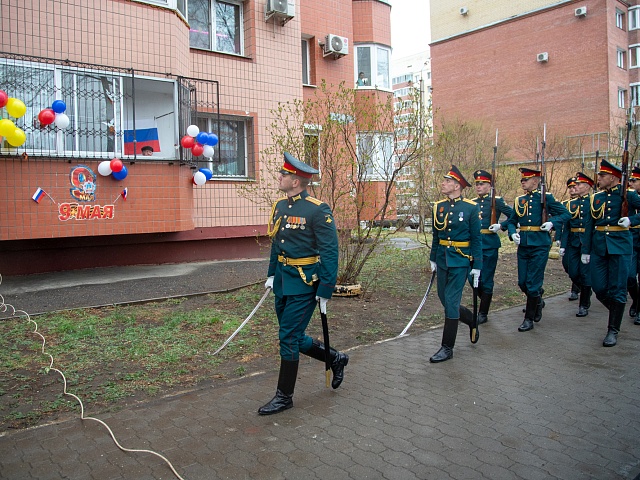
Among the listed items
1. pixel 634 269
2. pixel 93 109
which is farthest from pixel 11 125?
pixel 634 269

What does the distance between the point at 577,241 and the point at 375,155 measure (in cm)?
373

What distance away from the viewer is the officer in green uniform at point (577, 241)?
28.1 feet

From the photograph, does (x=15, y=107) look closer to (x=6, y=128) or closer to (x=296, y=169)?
(x=6, y=128)

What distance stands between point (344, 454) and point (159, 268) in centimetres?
926

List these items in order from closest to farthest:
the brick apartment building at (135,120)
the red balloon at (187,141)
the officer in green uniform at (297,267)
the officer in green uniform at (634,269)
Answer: the officer in green uniform at (297,267)
the officer in green uniform at (634,269)
the brick apartment building at (135,120)
the red balloon at (187,141)

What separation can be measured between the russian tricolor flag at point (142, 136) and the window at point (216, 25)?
2991 millimetres

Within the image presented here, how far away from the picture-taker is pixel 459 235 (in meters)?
6.26

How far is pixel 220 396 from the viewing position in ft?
16.2

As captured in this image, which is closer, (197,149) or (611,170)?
(611,170)

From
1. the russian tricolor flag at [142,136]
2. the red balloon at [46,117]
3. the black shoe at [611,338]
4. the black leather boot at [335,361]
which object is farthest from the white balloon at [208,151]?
the black shoe at [611,338]

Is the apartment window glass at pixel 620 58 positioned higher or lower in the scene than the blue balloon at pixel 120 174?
higher

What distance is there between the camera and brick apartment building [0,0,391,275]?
10.5 m

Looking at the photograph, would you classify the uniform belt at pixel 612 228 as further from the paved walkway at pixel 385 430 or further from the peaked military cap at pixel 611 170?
the paved walkway at pixel 385 430

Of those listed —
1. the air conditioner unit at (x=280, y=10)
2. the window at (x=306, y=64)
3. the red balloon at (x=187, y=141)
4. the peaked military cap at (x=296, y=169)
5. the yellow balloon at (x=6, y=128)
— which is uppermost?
the air conditioner unit at (x=280, y=10)
